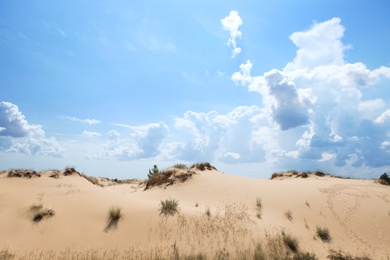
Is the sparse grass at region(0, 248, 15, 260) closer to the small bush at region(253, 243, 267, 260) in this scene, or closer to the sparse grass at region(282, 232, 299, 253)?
the small bush at region(253, 243, 267, 260)

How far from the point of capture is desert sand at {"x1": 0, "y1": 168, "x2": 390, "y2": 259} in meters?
9.58

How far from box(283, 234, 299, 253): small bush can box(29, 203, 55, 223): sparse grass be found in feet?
30.6

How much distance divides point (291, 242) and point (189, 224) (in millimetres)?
4023

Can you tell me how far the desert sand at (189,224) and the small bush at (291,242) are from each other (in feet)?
0.13

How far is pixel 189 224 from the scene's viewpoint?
1134 cm

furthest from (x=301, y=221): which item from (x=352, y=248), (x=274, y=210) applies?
(x=352, y=248)

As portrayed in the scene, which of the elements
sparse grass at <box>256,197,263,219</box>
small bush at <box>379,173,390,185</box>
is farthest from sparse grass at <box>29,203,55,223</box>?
small bush at <box>379,173,390,185</box>

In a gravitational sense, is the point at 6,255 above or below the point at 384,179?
below

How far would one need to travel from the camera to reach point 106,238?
10195mm

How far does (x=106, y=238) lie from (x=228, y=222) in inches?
196

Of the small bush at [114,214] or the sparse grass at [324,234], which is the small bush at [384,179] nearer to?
the sparse grass at [324,234]

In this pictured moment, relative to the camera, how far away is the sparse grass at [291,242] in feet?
33.8

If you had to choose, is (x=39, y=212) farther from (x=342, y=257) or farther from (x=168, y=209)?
(x=342, y=257)

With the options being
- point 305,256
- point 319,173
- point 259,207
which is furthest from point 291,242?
point 319,173
